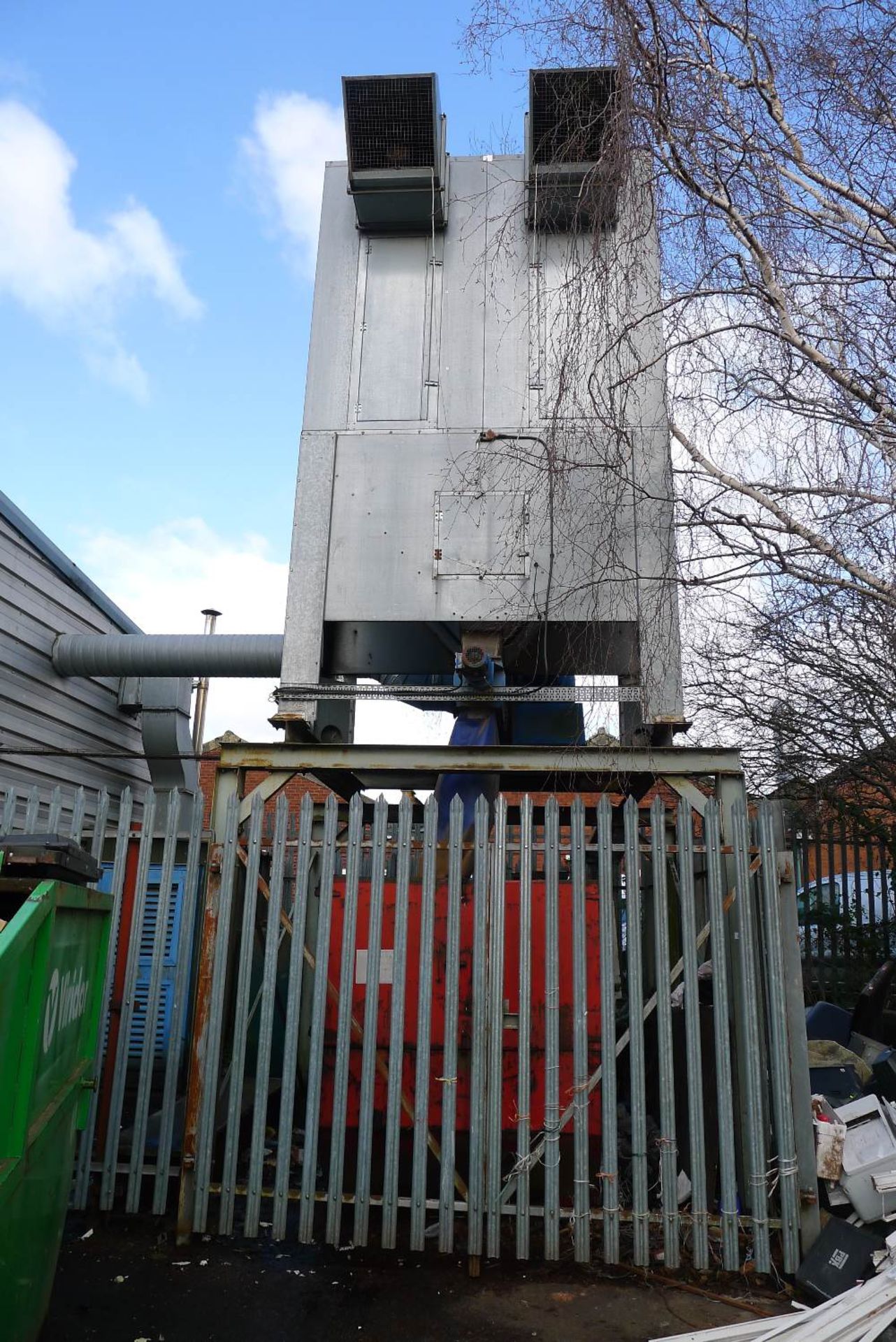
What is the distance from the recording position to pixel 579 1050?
5.15m

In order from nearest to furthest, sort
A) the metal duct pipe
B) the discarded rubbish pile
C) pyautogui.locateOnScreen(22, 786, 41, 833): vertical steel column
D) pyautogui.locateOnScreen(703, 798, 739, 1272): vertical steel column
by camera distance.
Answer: the discarded rubbish pile < pyautogui.locateOnScreen(703, 798, 739, 1272): vertical steel column < pyautogui.locateOnScreen(22, 786, 41, 833): vertical steel column < the metal duct pipe

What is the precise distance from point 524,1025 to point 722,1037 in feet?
3.51

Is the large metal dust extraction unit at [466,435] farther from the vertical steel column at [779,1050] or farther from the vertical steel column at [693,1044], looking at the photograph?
the vertical steel column at [779,1050]

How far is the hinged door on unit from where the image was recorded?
6770 mm

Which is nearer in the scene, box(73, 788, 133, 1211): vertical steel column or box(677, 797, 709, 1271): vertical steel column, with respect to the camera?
box(677, 797, 709, 1271): vertical steel column

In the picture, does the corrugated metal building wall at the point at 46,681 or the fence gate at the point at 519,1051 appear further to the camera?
the corrugated metal building wall at the point at 46,681

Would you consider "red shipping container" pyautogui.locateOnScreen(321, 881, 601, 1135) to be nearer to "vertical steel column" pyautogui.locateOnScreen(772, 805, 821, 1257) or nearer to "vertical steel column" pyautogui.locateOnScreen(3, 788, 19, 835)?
"vertical steel column" pyautogui.locateOnScreen(772, 805, 821, 1257)

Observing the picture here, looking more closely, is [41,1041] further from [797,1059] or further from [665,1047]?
[797,1059]

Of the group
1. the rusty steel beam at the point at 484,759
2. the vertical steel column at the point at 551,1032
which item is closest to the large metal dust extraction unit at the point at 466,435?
the rusty steel beam at the point at 484,759

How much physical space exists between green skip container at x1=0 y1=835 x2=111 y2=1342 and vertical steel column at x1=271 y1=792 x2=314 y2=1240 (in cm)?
139

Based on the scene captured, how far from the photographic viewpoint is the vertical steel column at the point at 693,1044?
488cm

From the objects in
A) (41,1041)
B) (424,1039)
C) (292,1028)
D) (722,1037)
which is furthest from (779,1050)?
(41,1041)

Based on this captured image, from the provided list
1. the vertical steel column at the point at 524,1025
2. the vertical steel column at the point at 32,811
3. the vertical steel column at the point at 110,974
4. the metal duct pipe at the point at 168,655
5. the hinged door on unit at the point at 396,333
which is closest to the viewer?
the vertical steel column at the point at 524,1025

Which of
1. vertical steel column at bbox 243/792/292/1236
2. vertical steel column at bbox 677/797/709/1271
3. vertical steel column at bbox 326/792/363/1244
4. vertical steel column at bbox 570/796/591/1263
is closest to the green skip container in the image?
vertical steel column at bbox 243/792/292/1236
